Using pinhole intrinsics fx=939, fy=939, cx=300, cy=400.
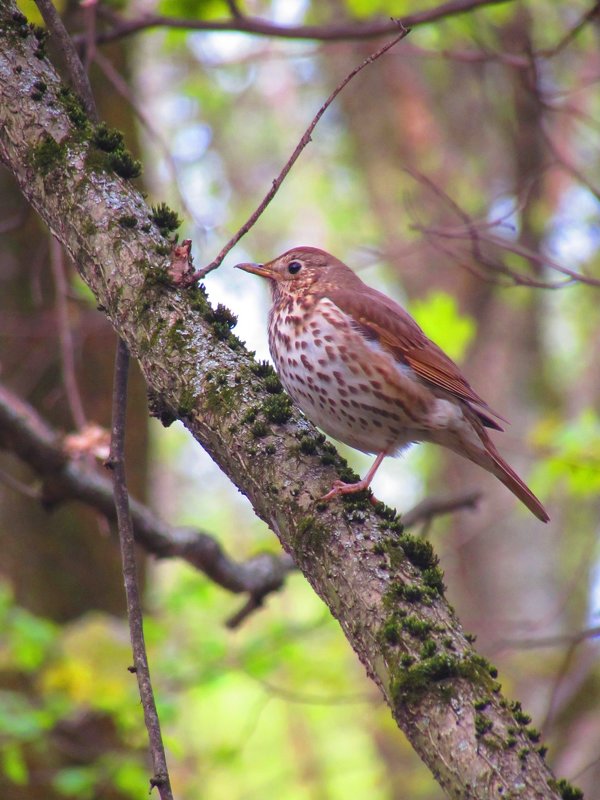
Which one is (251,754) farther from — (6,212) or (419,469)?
(6,212)

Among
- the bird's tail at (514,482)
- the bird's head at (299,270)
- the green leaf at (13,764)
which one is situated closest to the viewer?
the bird's tail at (514,482)

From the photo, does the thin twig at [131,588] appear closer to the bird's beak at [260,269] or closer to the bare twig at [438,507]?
the bird's beak at [260,269]

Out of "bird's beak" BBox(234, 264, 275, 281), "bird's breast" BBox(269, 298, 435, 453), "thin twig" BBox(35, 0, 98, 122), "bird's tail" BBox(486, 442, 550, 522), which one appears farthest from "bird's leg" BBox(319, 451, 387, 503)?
"bird's beak" BBox(234, 264, 275, 281)

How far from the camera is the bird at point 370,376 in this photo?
3941 millimetres

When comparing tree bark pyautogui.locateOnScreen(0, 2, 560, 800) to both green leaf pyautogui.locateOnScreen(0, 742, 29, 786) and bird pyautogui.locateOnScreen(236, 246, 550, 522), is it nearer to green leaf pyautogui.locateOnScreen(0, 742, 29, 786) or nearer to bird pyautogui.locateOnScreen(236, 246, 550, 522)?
bird pyautogui.locateOnScreen(236, 246, 550, 522)

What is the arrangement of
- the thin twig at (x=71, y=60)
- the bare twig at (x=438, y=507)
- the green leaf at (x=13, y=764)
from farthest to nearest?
the bare twig at (x=438, y=507) < the green leaf at (x=13, y=764) < the thin twig at (x=71, y=60)

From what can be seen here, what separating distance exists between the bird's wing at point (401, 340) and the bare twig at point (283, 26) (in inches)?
50.0

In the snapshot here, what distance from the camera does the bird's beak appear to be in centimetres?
437

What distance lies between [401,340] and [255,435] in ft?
6.76

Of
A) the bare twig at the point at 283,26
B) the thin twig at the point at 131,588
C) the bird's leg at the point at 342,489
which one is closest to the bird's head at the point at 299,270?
the bare twig at the point at 283,26

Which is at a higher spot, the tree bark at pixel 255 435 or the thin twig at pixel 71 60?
the thin twig at pixel 71 60

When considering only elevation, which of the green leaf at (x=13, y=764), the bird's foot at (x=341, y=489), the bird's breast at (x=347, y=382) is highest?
the bird's breast at (x=347, y=382)

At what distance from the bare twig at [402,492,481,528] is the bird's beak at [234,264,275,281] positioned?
1545 millimetres

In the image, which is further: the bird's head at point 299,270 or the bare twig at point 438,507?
the bare twig at point 438,507
